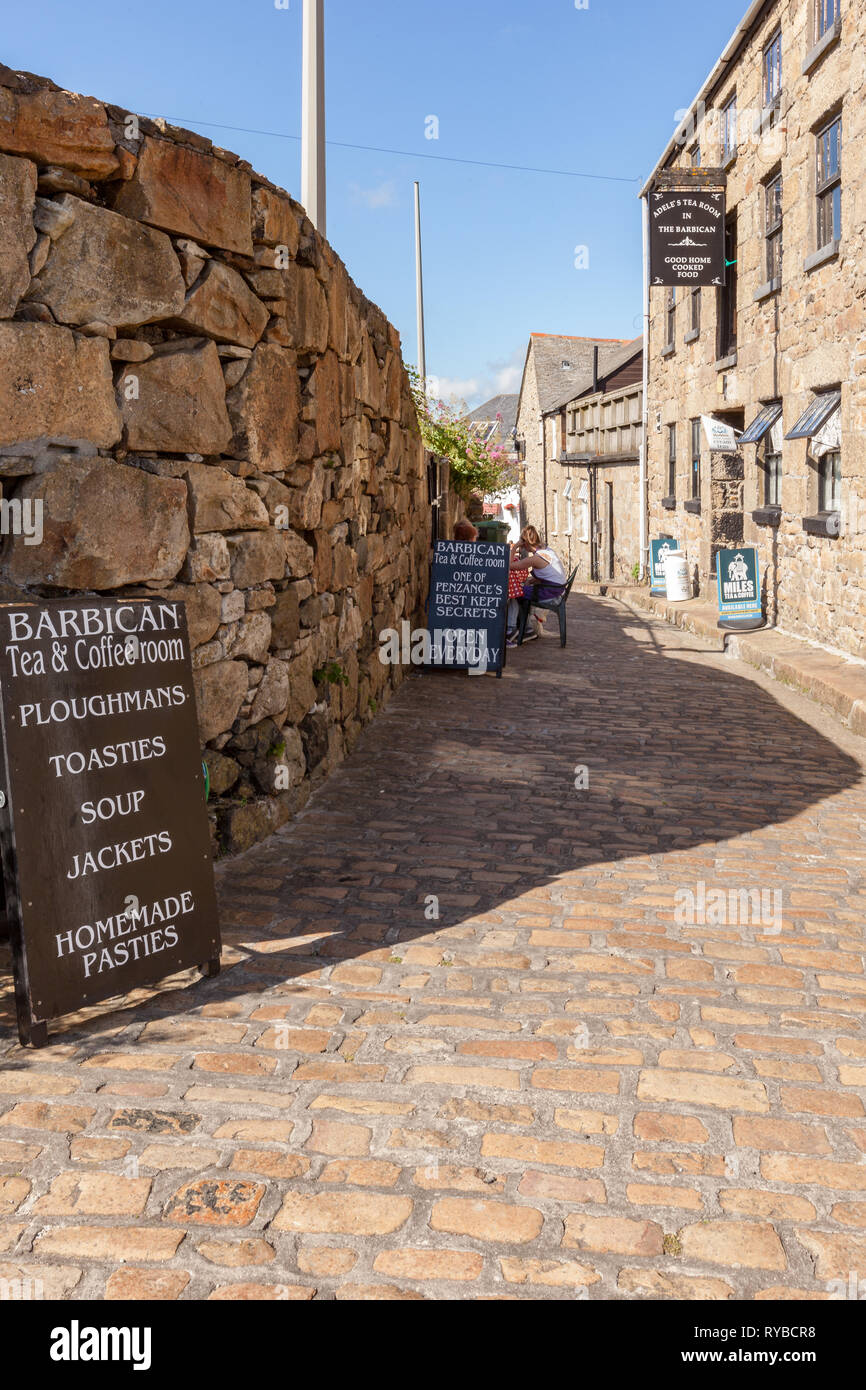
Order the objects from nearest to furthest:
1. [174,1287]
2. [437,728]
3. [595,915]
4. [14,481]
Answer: [174,1287] < [14,481] < [595,915] < [437,728]

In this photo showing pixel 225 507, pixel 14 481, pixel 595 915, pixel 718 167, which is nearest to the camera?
pixel 14 481

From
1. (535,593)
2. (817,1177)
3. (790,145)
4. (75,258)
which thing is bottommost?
(817,1177)

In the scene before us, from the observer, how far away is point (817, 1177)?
264 centimetres

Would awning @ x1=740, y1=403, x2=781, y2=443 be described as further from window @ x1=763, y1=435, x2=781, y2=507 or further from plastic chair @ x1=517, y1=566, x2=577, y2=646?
plastic chair @ x1=517, y1=566, x2=577, y2=646

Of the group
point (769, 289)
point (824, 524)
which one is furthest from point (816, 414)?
point (769, 289)

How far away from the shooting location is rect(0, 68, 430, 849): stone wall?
12.1 feet

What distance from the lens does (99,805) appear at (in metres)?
3.43

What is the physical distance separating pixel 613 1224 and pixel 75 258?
332cm

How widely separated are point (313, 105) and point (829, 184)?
6857mm

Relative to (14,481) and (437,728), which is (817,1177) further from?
(437,728)

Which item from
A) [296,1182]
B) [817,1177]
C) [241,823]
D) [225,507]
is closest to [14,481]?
[225,507]

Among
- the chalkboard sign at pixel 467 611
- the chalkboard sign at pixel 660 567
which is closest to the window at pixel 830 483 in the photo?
the chalkboard sign at pixel 467 611

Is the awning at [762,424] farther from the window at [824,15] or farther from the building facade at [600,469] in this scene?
the building facade at [600,469]

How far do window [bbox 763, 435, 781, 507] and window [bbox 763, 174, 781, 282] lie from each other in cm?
200
